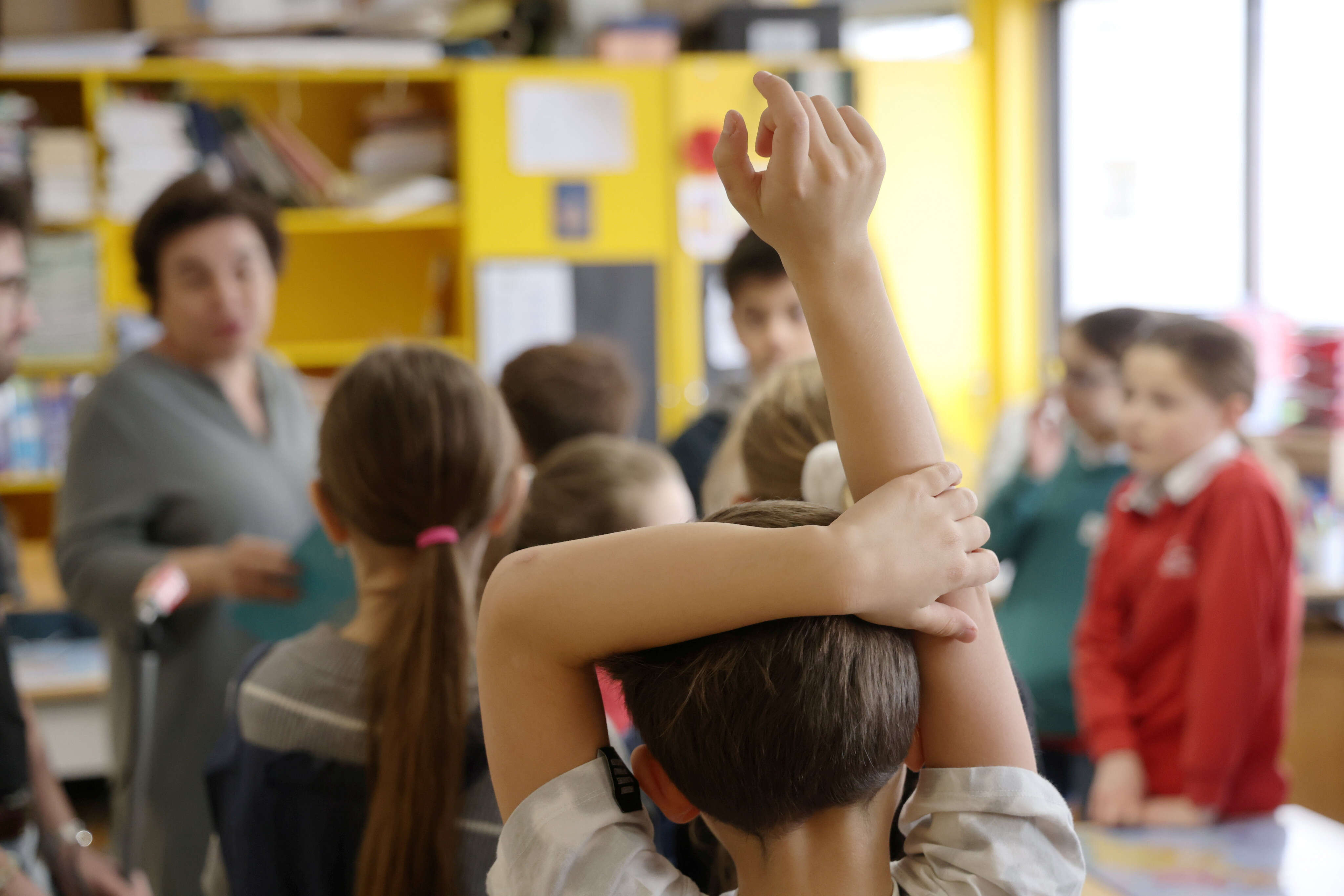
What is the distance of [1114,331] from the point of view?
7.44 feet

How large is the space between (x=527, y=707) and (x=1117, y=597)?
1.49 metres

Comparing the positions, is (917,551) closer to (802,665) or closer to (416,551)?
(802,665)

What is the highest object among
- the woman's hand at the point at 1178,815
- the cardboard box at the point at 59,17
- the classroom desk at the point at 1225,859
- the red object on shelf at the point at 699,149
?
the cardboard box at the point at 59,17

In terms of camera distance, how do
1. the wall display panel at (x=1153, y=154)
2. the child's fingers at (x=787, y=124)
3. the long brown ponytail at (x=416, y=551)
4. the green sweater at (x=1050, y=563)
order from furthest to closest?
the wall display panel at (x=1153, y=154), the green sweater at (x=1050, y=563), the long brown ponytail at (x=416, y=551), the child's fingers at (x=787, y=124)

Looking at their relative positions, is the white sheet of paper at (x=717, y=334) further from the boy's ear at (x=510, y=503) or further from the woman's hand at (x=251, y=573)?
the boy's ear at (x=510, y=503)

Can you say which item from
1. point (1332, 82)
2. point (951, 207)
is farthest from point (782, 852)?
point (951, 207)

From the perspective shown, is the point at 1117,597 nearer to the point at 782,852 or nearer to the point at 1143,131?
the point at 782,852

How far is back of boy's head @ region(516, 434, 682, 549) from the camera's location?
122cm

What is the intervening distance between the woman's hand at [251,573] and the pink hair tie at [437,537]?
1.44 ft

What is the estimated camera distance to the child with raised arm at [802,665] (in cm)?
60

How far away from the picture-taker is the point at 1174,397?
188 centimetres

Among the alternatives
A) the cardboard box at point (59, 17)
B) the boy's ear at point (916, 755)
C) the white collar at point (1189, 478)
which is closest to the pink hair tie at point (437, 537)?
the boy's ear at point (916, 755)

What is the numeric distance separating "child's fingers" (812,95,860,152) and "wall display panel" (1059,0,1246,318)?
123 inches

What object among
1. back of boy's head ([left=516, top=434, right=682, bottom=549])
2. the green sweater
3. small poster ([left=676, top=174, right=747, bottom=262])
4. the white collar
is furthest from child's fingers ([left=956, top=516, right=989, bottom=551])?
small poster ([left=676, top=174, right=747, bottom=262])
